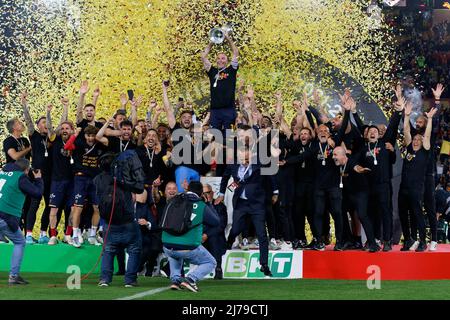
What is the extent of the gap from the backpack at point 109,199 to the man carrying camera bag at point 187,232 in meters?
0.60

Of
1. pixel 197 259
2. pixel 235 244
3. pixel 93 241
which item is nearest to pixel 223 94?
pixel 235 244

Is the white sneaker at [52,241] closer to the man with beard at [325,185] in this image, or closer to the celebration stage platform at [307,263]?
the celebration stage platform at [307,263]

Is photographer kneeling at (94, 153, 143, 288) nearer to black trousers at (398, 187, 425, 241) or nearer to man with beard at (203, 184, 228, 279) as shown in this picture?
man with beard at (203, 184, 228, 279)

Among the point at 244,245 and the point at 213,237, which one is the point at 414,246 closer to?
the point at 244,245

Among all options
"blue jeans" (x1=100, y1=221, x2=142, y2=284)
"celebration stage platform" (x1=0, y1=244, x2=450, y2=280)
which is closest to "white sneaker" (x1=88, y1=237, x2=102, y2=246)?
"celebration stage platform" (x1=0, y1=244, x2=450, y2=280)

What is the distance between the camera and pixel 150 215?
569 inches

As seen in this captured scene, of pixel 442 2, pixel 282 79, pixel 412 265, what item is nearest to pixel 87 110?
pixel 412 265

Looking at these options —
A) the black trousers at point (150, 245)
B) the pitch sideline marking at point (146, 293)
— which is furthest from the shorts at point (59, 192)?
the pitch sideline marking at point (146, 293)

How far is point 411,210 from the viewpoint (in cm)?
1497

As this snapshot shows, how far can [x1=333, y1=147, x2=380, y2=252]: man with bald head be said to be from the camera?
1461 centimetres

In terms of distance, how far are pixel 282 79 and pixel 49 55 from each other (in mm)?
5503

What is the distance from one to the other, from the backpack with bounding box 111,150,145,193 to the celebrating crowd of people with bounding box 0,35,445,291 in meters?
1.49

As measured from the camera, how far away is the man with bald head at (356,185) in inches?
575
